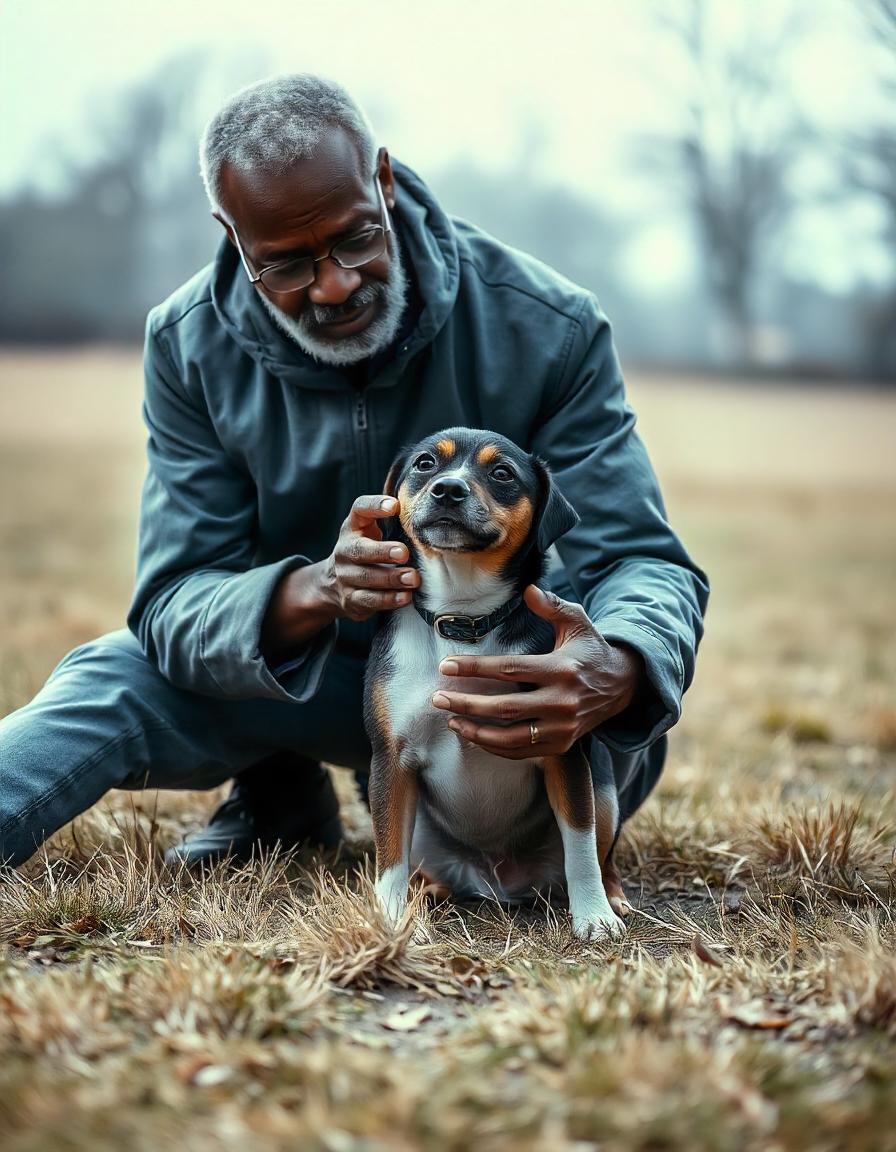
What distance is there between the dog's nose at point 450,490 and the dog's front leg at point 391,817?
0.65 metres

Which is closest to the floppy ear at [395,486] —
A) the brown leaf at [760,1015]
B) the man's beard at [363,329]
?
the man's beard at [363,329]

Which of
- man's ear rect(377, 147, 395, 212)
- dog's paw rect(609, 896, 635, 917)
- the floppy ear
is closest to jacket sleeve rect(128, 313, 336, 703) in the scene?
the floppy ear

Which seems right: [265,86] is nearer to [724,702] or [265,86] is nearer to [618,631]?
[618,631]

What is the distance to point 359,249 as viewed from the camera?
3240mm

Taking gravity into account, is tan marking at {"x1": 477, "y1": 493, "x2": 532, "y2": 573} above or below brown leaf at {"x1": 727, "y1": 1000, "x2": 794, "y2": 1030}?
above

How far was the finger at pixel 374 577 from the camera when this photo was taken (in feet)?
9.50

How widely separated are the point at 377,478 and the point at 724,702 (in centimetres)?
345

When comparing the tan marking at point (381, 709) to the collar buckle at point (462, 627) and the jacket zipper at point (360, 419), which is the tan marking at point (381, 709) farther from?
the jacket zipper at point (360, 419)

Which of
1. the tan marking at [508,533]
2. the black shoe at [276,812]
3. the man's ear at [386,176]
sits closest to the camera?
the tan marking at [508,533]

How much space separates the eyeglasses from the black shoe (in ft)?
4.80

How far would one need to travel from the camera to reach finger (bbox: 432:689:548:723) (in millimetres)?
2766

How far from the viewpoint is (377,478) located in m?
3.49

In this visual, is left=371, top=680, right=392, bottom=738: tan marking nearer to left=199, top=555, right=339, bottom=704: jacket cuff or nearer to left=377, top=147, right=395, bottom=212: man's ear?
left=199, top=555, right=339, bottom=704: jacket cuff

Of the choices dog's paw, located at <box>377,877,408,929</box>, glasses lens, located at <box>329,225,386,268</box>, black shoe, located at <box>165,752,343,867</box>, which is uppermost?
glasses lens, located at <box>329,225,386,268</box>
